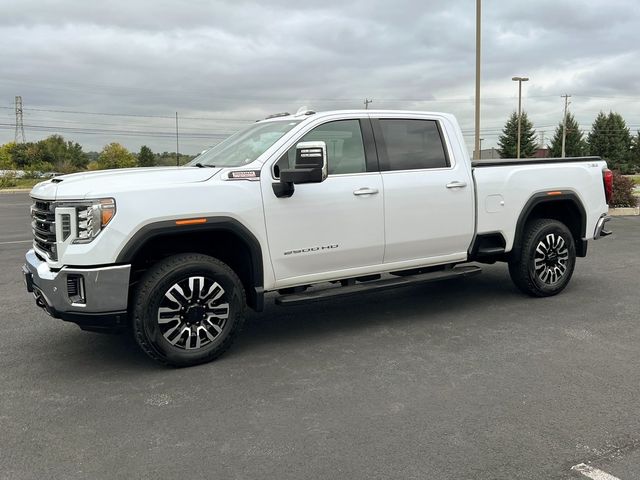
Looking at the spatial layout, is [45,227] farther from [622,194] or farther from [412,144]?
[622,194]

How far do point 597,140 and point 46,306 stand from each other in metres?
85.1

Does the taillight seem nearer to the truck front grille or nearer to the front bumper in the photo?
the front bumper

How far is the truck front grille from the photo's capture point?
4246mm

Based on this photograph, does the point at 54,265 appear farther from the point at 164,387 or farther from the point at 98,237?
the point at 164,387

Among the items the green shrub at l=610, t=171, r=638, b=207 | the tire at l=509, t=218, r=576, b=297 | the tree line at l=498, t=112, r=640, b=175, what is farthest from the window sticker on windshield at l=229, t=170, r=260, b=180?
the tree line at l=498, t=112, r=640, b=175

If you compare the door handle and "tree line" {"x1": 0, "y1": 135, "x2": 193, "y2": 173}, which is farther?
"tree line" {"x1": 0, "y1": 135, "x2": 193, "y2": 173}

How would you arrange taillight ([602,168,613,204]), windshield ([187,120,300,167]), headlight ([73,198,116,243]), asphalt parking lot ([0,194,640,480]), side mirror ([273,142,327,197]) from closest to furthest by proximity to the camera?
asphalt parking lot ([0,194,640,480]) < headlight ([73,198,116,243]) < side mirror ([273,142,327,197]) < windshield ([187,120,300,167]) < taillight ([602,168,613,204])

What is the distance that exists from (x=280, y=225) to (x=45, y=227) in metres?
1.86

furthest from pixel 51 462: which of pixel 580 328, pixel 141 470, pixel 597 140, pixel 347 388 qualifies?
pixel 597 140

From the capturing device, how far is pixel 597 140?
77.7m

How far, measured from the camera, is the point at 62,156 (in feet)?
278

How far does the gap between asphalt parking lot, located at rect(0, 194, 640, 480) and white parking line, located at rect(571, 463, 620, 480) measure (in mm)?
41

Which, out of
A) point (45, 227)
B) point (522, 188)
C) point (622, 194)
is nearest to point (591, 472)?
point (522, 188)

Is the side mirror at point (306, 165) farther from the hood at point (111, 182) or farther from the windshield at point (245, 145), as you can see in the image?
the hood at point (111, 182)
